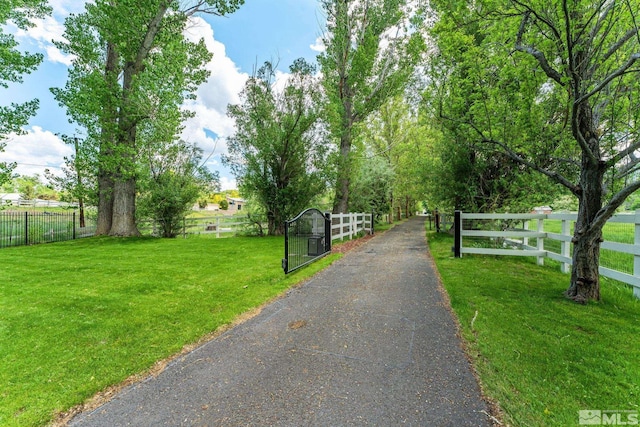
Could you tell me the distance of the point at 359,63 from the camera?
39.7 ft

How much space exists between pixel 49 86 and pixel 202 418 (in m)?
15.0

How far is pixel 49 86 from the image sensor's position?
10.9 m

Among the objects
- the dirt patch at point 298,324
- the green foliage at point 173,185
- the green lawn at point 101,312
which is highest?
the green foliage at point 173,185

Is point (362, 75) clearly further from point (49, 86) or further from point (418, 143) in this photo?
point (49, 86)

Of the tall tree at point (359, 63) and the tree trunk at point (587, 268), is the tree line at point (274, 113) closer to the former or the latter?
the tall tree at point (359, 63)

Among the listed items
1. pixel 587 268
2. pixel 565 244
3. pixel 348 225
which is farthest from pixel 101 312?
pixel 348 225

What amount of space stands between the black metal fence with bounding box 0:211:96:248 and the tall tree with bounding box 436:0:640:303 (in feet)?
49.6

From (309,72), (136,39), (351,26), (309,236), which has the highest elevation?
(351,26)

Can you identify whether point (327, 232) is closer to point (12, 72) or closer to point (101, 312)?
point (101, 312)

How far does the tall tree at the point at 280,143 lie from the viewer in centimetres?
1192

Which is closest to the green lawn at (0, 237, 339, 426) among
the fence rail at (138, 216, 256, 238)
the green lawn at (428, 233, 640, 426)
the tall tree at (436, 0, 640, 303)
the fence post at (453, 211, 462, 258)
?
the green lawn at (428, 233, 640, 426)

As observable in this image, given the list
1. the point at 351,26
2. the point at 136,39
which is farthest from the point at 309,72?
the point at 136,39

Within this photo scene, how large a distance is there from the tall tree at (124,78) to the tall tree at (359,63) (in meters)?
4.53

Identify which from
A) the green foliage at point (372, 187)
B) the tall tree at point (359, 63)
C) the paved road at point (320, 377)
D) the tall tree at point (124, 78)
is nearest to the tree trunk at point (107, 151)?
the tall tree at point (124, 78)
